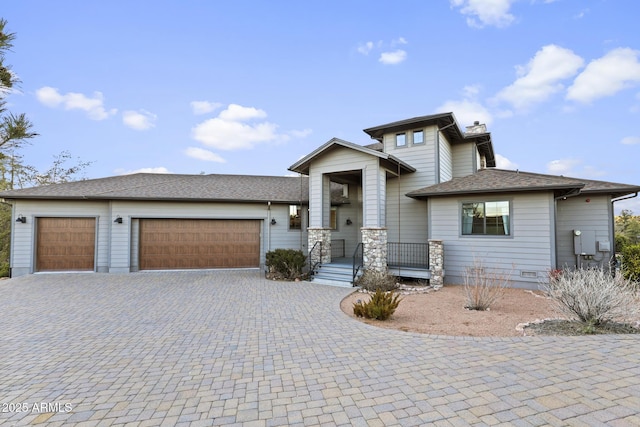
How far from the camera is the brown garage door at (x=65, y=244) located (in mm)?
11609

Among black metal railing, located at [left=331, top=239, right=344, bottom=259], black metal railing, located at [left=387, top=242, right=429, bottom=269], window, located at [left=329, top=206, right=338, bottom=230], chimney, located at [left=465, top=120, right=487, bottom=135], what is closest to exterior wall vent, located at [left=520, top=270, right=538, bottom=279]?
black metal railing, located at [left=387, top=242, right=429, bottom=269]

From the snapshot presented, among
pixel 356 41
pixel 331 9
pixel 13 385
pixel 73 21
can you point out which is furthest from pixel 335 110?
pixel 13 385

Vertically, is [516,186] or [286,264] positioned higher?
[516,186]

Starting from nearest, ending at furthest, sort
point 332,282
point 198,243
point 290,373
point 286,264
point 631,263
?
point 290,373 < point 631,263 < point 332,282 < point 286,264 < point 198,243

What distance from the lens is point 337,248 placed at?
13.5m

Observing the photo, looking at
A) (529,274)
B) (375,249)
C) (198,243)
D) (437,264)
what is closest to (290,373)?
(375,249)

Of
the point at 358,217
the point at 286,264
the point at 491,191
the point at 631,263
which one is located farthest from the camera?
the point at 358,217

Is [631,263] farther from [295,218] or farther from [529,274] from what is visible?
[295,218]

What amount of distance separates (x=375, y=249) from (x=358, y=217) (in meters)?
4.11

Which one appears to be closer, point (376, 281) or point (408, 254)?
point (376, 281)

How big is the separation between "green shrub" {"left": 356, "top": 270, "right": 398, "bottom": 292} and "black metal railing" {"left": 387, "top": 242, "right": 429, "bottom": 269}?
205 centimetres

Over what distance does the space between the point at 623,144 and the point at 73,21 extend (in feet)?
89.6

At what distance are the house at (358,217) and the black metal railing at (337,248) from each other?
90mm

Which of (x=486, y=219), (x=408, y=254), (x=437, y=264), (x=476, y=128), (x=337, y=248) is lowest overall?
(x=437, y=264)
